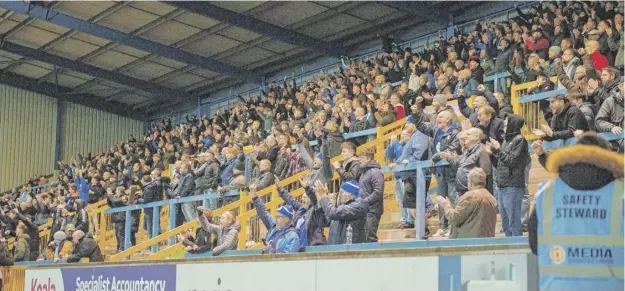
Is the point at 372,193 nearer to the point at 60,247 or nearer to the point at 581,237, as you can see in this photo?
the point at 581,237

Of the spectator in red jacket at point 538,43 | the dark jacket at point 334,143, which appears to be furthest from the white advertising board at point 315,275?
the spectator in red jacket at point 538,43

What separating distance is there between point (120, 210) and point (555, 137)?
1180cm

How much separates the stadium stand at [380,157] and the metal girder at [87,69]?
15.8ft

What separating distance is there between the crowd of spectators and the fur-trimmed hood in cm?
291

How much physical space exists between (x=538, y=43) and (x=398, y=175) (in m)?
5.29

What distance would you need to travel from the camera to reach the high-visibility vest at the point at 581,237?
14.9 feet

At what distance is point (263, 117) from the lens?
22.8 metres

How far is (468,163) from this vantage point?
9234 mm

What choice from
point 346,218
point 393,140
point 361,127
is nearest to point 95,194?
point 361,127

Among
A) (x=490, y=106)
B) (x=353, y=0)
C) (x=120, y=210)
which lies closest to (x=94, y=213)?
(x=120, y=210)

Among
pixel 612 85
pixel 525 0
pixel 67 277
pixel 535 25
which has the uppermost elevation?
pixel 525 0

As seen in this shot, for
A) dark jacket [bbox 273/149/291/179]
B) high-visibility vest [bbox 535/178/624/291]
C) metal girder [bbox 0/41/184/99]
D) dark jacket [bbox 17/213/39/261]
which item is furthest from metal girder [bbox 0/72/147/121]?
high-visibility vest [bbox 535/178/624/291]

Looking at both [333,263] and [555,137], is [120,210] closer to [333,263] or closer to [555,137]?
[555,137]

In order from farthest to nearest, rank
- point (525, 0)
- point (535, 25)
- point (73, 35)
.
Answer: point (73, 35) < point (525, 0) < point (535, 25)
